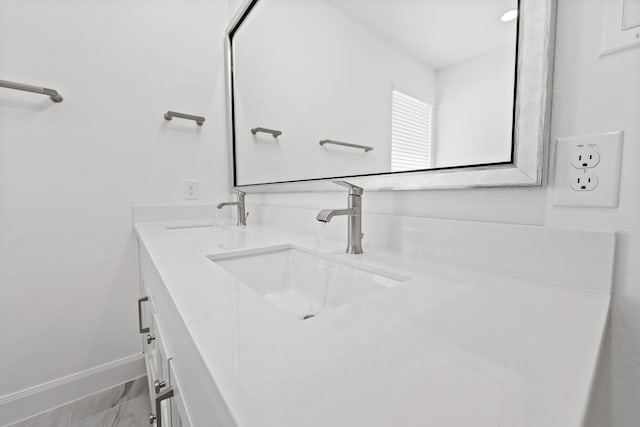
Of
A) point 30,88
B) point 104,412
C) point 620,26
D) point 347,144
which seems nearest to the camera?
point 620,26

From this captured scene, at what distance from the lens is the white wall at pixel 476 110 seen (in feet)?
1.78

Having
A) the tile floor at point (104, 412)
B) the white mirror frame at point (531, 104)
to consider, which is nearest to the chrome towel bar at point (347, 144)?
the white mirror frame at point (531, 104)

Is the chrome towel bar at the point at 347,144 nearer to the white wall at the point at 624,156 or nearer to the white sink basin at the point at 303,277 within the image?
the white sink basin at the point at 303,277

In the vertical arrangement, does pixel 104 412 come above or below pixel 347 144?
below

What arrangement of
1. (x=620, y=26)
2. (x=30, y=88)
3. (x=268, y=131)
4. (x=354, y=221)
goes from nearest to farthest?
(x=620, y=26)
(x=354, y=221)
(x=30, y=88)
(x=268, y=131)

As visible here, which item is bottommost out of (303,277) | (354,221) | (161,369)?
(161,369)

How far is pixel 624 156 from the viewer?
16.5 inches

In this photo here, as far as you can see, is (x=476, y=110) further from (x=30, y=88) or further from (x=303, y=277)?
(x=30, y=88)

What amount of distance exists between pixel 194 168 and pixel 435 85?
1.32 m

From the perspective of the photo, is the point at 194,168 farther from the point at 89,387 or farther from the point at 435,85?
the point at 435,85

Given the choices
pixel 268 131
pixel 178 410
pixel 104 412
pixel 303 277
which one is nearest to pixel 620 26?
pixel 303 277

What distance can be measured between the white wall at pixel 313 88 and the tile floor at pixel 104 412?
115 centimetres

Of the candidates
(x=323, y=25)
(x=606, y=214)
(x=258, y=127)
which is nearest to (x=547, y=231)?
(x=606, y=214)

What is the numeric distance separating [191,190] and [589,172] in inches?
62.3
